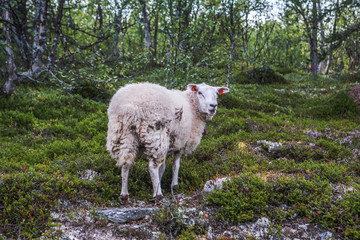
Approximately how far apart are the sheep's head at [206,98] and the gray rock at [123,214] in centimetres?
298

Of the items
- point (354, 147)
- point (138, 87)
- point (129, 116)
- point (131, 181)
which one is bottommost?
point (131, 181)

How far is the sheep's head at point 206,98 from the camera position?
641 cm

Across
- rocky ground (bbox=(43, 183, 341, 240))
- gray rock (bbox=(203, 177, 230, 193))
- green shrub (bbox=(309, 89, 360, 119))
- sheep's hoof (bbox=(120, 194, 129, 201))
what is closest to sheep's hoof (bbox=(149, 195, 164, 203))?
rocky ground (bbox=(43, 183, 341, 240))

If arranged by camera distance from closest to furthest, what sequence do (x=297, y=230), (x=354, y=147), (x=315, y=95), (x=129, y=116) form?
(x=297, y=230) → (x=129, y=116) → (x=354, y=147) → (x=315, y=95)

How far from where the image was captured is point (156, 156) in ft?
16.6

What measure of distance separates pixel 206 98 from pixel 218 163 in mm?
1927

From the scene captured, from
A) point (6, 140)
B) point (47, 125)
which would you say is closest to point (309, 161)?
point (47, 125)

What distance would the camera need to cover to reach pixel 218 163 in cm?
716

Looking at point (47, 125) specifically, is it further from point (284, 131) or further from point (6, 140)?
point (284, 131)

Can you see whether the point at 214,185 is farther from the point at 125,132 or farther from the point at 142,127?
the point at 125,132

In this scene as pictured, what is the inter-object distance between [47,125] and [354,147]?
1011cm

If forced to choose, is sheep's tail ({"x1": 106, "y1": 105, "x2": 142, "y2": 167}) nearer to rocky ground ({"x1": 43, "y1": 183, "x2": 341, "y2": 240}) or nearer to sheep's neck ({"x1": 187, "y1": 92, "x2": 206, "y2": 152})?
rocky ground ({"x1": 43, "y1": 183, "x2": 341, "y2": 240})

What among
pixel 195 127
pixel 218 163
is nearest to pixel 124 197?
pixel 195 127

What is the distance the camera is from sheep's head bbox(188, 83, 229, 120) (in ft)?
21.0
